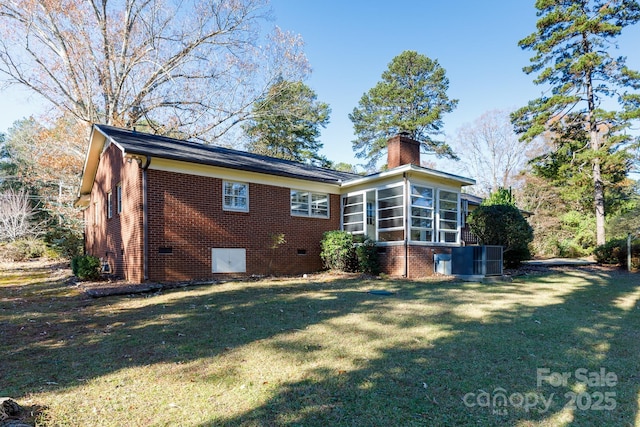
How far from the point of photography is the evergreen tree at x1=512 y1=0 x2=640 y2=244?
18.1 meters

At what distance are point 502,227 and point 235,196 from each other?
8863 millimetres

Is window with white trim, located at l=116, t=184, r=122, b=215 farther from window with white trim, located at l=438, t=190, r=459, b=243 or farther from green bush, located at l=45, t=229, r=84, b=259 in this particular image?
window with white trim, located at l=438, t=190, r=459, b=243

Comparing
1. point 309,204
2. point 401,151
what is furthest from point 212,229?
point 401,151

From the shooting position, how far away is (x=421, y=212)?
12.5 meters

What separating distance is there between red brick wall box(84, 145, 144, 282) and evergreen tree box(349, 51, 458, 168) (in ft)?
74.5

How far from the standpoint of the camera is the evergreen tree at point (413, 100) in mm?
30750

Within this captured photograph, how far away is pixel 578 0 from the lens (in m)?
19.1

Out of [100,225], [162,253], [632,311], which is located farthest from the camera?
[100,225]

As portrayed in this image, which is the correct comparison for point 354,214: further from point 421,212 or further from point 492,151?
point 492,151

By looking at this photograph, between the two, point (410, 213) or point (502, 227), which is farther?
point (502, 227)

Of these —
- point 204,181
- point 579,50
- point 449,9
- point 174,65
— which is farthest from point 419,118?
point 204,181

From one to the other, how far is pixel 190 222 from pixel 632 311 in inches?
394

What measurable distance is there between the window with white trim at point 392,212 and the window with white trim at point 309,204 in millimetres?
2034

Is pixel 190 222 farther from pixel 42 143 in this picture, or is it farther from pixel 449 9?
pixel 42 143
